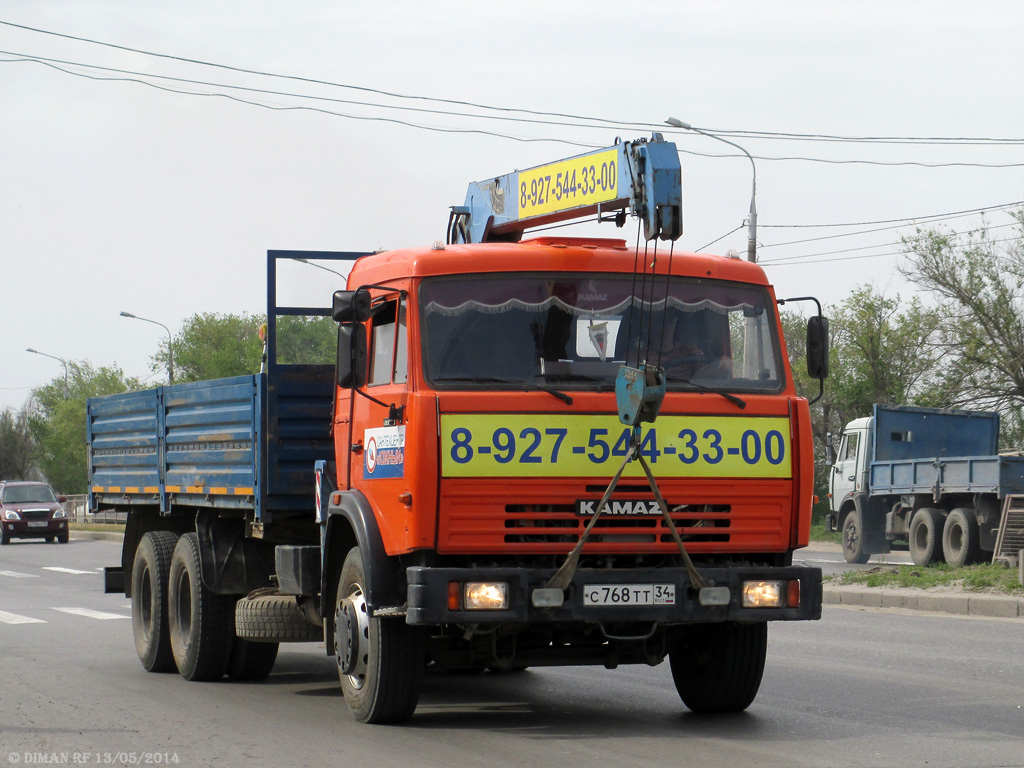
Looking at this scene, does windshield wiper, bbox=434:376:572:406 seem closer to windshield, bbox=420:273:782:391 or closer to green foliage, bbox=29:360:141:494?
windshield, bbox=420:273:782:391

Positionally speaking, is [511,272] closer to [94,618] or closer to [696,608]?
[696,608]

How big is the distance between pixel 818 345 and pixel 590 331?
153 cm

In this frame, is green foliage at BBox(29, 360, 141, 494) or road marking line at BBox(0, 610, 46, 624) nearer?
road marking line at BBox(0, 610, 46, 624)

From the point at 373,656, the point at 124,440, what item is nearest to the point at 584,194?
the point at 373,656

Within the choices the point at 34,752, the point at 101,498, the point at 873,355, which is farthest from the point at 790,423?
the point at 873,355

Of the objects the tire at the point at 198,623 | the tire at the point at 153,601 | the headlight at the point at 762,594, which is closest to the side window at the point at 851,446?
the tire at the point at 153,601

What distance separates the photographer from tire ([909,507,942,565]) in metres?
23.5

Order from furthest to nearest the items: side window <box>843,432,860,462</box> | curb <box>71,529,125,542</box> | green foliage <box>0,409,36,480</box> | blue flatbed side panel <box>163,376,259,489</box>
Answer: green foliage <box>0,409,36,480</box> < curb <box>71,529,125,542</box> < side window <box>843,432,860,462</box> < blue flatbed side panel <box>163,376,259,489</box>

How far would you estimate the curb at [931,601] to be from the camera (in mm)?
15266

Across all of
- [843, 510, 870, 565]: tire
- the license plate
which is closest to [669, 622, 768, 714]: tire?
the license plate

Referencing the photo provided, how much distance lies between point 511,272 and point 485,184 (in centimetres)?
284

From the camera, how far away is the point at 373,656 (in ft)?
25.1

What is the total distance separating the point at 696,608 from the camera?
7367mm

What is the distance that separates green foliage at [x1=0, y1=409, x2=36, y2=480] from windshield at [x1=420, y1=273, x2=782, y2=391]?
319ft
